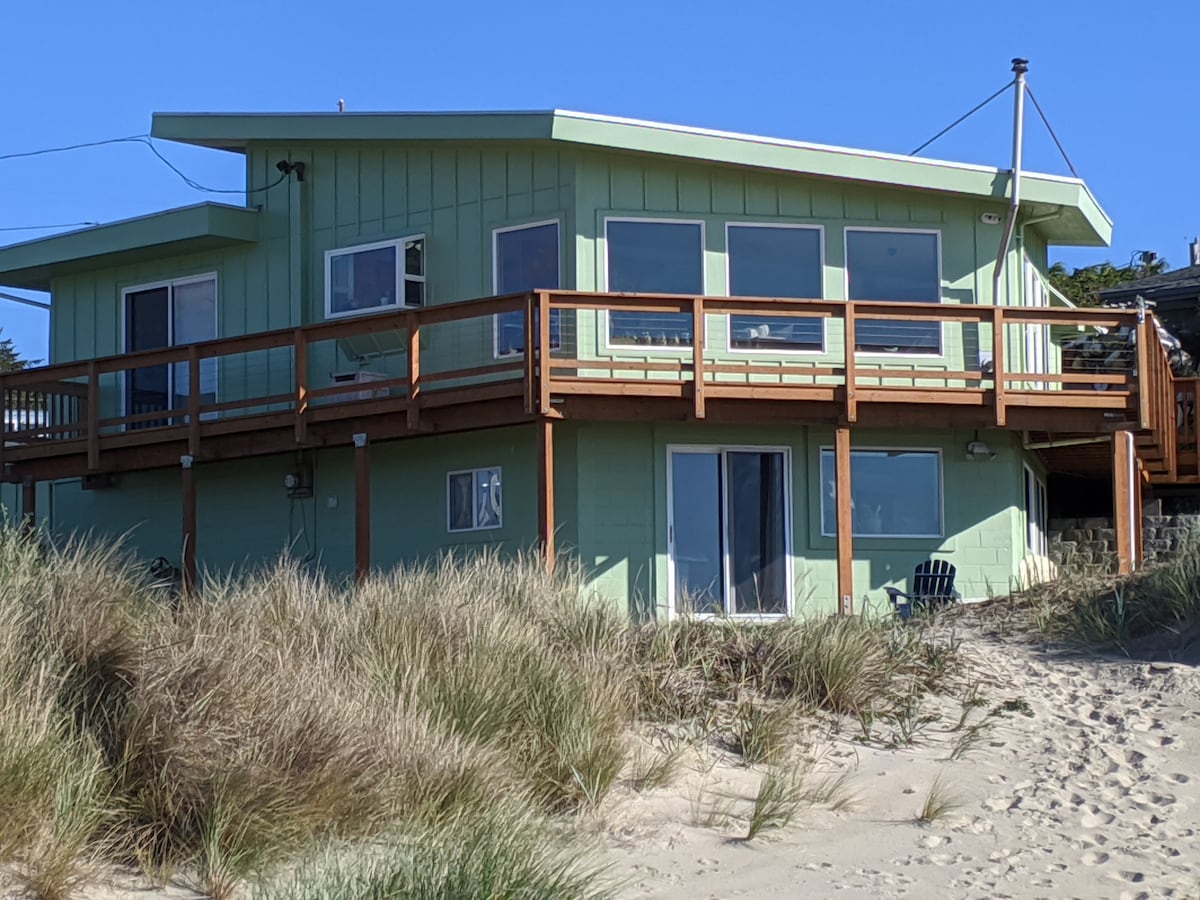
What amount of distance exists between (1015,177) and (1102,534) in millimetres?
4907

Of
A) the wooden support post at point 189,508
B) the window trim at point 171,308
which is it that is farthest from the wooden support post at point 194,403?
the window trim at point 171,308

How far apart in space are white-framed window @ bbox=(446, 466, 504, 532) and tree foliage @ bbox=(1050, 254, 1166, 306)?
20.2m

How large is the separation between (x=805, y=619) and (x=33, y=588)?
578cm

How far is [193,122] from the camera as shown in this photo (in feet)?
65.7

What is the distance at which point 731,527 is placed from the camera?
17.7m

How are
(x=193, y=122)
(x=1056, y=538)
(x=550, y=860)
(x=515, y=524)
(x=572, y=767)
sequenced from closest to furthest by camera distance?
(x=550, y=860), (x=572, y=767), (x=515, y=524), (x=193, y=122), (x=1056, y=538)

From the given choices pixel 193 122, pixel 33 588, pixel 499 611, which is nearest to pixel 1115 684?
pixel 499 611

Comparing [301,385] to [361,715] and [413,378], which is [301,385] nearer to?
[413,378]

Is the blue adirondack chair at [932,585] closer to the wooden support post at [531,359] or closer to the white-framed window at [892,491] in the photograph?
the white-framed window at [892,491]

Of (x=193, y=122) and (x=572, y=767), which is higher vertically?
(x=193, y=122)

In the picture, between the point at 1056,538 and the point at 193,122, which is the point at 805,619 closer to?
the point at 1056,538

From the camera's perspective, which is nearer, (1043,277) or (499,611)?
(499,611)

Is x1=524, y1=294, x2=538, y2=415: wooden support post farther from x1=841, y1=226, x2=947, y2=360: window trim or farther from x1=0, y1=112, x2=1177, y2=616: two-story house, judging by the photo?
x1=841, y1=226, x2=947, y2=360: window trim

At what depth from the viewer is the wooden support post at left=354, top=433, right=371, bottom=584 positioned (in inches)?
682
